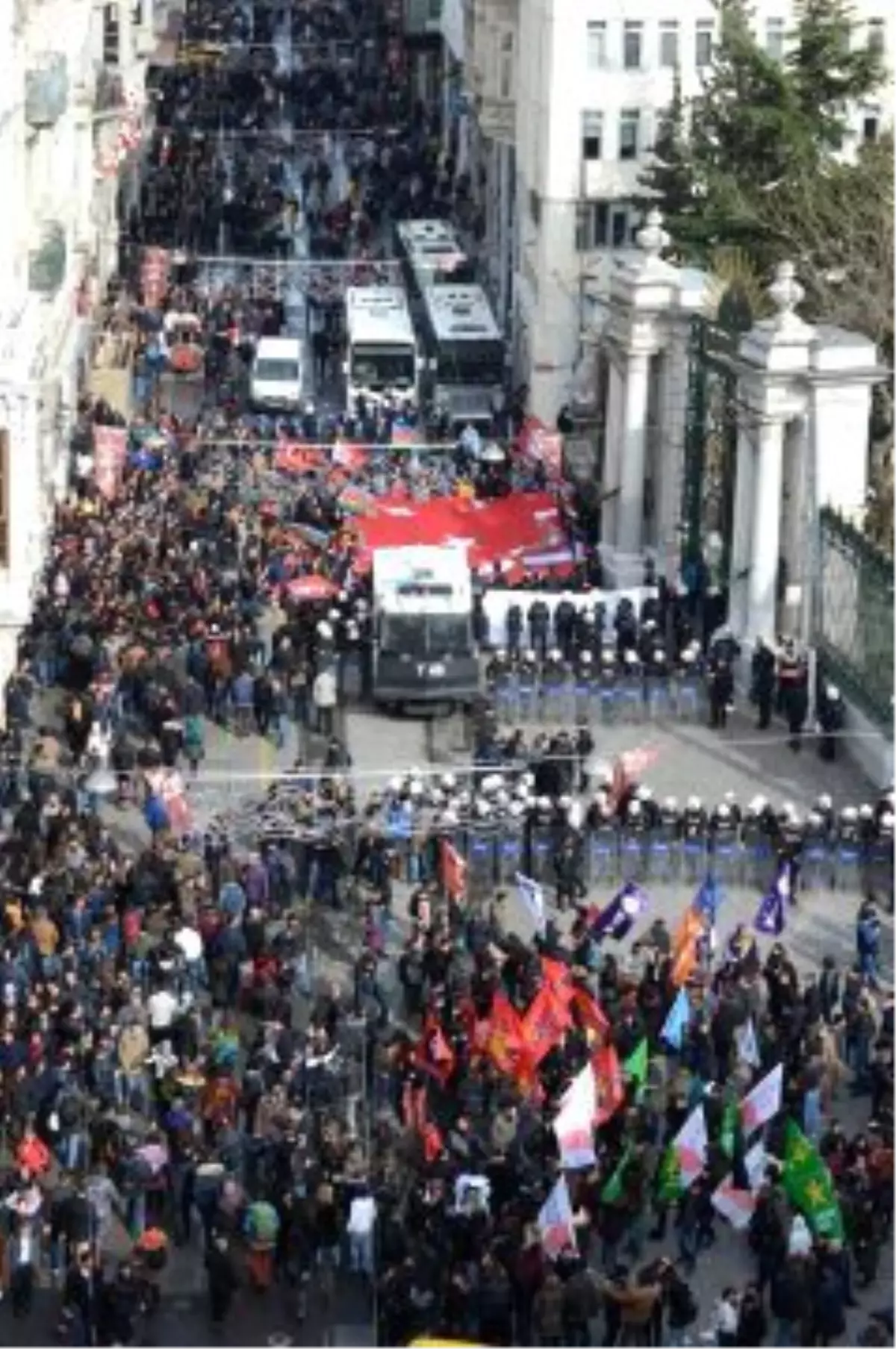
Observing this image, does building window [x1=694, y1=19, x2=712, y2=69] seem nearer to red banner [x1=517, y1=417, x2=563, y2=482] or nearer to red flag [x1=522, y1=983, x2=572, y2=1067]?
red banner [x1=517, y1=417, x2=563, y2=482]

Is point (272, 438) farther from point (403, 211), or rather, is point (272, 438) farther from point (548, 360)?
point (403, 211)

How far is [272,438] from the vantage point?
215 feet

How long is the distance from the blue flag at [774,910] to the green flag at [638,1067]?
5.64 meters

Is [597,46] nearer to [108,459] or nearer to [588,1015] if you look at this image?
[108,459]

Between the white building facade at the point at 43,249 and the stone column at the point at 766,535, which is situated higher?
the white building facade at the point at 43,249

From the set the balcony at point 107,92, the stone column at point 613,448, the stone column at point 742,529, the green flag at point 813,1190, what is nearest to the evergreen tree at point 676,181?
the stone column at point 613,448

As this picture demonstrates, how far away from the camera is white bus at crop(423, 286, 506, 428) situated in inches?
2761

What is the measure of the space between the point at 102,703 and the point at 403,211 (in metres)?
46.7

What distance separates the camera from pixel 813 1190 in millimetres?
30312

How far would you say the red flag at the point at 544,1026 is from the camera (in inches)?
1336

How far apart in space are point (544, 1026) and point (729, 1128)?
2.71 metres

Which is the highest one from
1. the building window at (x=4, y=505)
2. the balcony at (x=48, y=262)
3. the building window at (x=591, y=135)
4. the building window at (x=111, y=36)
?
the building window at (x=111, y=36)

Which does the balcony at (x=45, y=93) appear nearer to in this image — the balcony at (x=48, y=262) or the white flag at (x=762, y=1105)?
the balcony at (x=48, y=262)

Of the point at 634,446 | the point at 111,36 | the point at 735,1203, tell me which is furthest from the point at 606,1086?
the point at 111,36
